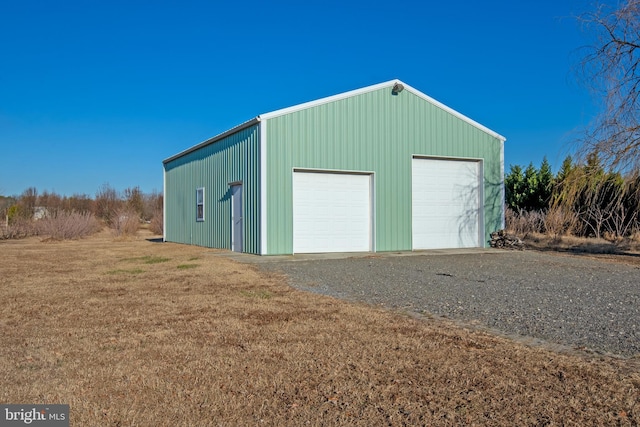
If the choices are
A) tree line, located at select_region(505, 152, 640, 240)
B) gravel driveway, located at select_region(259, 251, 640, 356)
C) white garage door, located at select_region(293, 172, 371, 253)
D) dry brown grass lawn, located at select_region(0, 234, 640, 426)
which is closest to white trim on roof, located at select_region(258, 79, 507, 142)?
white garage door, located at select_region(293, 172, 371, 253)

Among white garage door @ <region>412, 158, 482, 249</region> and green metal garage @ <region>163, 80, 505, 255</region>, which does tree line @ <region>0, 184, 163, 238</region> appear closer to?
green metal garage @ <region>163, 80, 505, 255</region>

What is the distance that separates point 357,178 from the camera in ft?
49.0

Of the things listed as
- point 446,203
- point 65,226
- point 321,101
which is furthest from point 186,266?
point 65,226

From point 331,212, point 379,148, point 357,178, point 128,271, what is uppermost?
point 379,148

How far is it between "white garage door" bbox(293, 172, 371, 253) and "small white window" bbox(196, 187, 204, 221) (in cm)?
549

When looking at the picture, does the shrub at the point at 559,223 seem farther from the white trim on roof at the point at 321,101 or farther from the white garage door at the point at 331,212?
the white trim on roof at the point at 321,101

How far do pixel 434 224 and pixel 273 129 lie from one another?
5.96 m

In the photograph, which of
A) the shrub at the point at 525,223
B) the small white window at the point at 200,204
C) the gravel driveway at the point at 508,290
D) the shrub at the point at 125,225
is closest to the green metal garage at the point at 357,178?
the small white window at the point at 200,204

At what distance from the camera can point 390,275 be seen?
9.49 m

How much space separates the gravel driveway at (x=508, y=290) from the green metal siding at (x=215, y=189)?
2.86m

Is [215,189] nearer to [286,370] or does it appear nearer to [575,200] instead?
[575,200]

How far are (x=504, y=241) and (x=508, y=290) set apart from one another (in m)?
9.21

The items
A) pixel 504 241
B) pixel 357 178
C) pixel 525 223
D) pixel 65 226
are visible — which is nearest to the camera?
pixel 357 178

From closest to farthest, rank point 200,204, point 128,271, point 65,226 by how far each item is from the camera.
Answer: point 128,271 → point 200,204 → point 65,226
